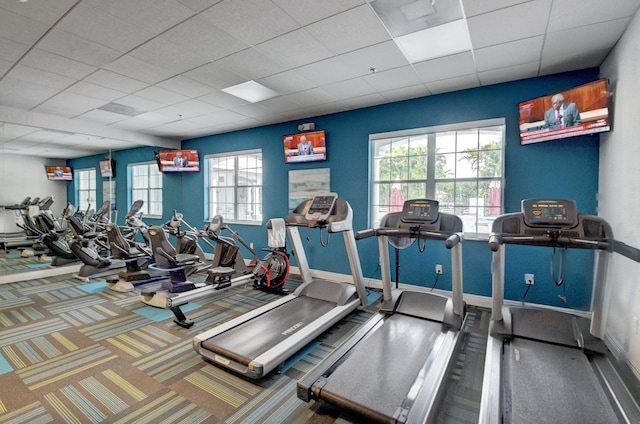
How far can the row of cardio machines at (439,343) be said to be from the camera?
1932mm

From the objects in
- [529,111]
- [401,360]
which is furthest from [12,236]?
[529,111]

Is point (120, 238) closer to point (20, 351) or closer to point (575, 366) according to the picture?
point (20, 351)

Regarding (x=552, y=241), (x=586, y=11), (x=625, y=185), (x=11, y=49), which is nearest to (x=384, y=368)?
(x=552, y=241)

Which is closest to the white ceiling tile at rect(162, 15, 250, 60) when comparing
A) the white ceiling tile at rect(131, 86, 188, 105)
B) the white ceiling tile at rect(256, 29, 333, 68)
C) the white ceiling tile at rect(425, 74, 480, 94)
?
the white ceiling tile at rect(256, 29, 333, 68)

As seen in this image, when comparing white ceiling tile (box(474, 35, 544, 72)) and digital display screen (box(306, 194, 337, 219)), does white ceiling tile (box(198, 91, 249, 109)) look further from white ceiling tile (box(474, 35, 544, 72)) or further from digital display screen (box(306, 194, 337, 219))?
white ceiling tile (box(474, 35, 544, 72))

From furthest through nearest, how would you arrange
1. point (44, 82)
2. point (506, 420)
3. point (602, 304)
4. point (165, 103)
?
1. point (165, 103)
2. point (44, 82)
3. point (602, 304)
4. point (506, 420)

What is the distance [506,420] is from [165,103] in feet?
18.0

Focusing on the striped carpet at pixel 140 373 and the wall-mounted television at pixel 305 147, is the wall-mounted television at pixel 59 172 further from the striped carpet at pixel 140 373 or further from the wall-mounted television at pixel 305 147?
the wall-mounted television at pixel 305 147

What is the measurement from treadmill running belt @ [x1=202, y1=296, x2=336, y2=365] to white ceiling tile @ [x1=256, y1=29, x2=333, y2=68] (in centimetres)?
281

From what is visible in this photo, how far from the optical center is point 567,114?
129 inches

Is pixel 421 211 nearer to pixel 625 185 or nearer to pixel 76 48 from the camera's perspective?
pixel 625 185

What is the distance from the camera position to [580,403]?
1921mm

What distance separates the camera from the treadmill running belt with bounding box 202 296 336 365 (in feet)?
8.46

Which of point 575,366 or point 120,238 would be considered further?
point 120,238
